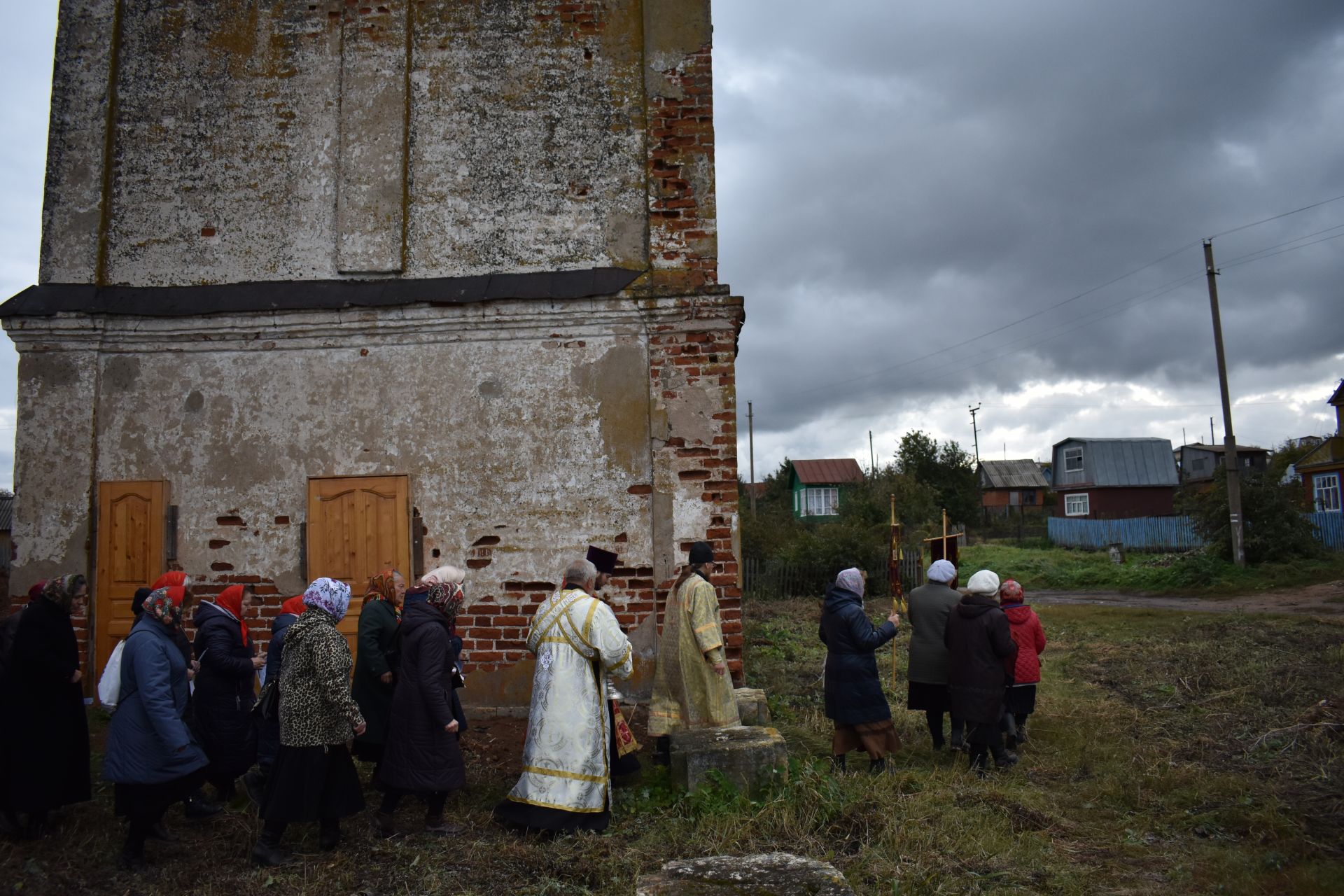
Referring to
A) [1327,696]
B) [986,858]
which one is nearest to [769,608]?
[1327,696]

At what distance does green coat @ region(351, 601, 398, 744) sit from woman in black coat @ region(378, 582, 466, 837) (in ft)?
1.38

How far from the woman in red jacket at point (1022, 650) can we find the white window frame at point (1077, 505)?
143ft

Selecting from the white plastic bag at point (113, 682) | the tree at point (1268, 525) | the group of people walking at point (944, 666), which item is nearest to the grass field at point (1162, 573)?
the tree at point (1268, 525)

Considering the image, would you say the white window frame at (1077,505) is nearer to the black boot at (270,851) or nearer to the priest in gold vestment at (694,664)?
the priest in gold vestment at (694,664)

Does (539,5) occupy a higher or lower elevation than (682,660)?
higher

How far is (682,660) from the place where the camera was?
630cm

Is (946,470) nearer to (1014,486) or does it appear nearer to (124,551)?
(1014,486)

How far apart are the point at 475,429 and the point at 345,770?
354cm

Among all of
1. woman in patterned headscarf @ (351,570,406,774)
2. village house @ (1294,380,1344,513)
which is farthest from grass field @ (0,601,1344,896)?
village house @ (1294,380,1344,513)

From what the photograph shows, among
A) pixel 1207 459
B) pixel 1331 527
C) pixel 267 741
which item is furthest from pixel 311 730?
pixel 1207 459

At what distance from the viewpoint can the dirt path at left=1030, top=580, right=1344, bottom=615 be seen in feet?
54.4

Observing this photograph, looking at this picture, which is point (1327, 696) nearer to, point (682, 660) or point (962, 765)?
point (962, 765)

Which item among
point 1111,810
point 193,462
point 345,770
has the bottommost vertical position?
point 1111,810

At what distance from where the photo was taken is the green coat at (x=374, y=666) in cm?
536
